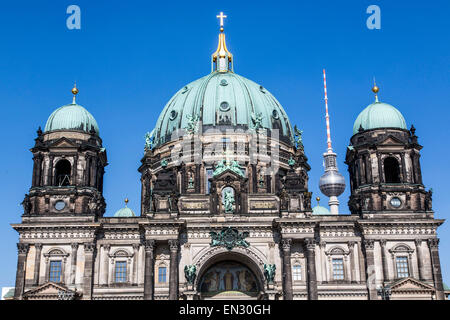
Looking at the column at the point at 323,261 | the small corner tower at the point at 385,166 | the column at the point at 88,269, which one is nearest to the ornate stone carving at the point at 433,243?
the small corner tower at the point at 385,166

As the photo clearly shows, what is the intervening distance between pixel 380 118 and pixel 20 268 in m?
34.1

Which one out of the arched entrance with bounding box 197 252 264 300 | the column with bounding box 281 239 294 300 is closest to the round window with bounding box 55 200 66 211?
the arched entrance with bounding box 197 252 264 300

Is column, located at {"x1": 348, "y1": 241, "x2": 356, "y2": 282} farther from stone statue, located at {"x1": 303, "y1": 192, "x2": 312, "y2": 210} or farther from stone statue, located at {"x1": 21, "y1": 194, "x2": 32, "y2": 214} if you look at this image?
stone statue, located at {"x1": 21, "y1": 194, "x2": 32, "y2": 214}

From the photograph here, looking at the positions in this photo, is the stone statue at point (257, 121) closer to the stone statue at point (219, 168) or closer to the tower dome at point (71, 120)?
the stone statue at point (219, 168)

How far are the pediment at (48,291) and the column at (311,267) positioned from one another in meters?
18.9

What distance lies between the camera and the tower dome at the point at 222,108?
6525 cm

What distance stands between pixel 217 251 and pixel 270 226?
494 centimetres

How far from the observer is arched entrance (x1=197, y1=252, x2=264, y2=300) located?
5469cm

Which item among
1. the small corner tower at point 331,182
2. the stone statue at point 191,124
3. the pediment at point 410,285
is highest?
the small corner tower at point 331,182

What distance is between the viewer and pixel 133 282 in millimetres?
53125

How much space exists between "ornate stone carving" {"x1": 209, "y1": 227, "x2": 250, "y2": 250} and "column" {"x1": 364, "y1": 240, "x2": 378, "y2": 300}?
9.99m

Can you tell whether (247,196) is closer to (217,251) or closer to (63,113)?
(217,251)

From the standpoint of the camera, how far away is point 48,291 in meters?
51.1

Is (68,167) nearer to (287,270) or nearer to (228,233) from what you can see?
(228,233)
